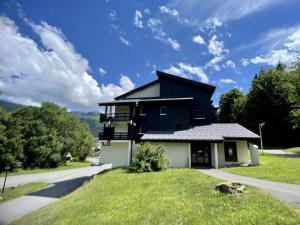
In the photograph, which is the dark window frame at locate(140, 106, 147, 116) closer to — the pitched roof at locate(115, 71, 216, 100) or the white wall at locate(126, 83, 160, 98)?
the white wall at locate(126, 83, 160, 98)

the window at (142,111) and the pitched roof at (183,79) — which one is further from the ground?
the pitched roof at (183,79)

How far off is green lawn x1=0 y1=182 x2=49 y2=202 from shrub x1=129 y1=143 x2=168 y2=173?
13.2 m

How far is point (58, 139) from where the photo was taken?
50719mm

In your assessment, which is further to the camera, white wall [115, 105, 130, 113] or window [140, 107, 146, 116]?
white wall [115, 105, 130, 113]

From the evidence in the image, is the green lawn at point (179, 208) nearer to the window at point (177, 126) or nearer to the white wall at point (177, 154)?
the white wall at point (177, 154)

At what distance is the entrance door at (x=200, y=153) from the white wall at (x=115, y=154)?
8.35 metres

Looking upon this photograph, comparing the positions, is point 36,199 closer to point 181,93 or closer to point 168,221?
point 168,221

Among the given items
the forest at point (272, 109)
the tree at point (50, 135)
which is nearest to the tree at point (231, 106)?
the forest at point (272, 109)

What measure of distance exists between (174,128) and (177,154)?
14.3 feet

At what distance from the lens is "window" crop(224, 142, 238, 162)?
22.5 metres

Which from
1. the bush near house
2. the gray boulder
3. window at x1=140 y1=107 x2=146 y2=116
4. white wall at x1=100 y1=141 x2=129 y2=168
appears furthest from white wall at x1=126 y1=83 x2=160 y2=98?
the bush near house

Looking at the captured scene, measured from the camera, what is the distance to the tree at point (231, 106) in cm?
5621

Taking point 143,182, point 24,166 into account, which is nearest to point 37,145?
point 24,166

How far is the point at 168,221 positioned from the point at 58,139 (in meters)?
49.8
